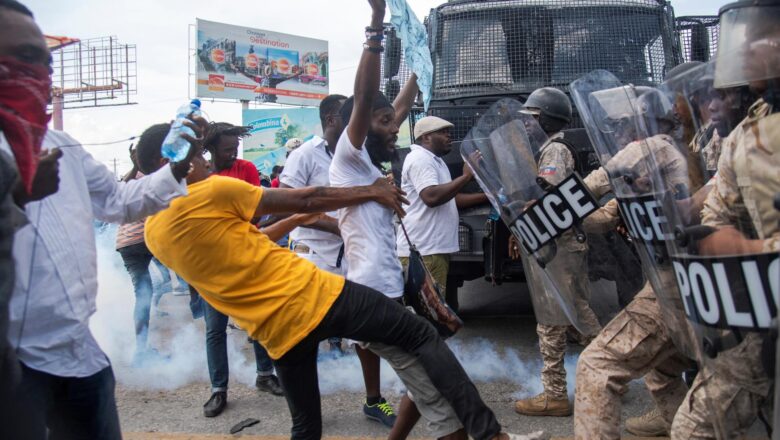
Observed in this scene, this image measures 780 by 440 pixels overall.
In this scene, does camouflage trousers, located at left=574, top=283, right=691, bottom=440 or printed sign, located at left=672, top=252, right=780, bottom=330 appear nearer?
printed sign, located at left=672, top=252, right=780, bottom=330

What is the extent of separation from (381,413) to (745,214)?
2.67 meters

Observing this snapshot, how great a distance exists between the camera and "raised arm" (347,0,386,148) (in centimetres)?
286

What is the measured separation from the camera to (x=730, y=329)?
1.49 meters

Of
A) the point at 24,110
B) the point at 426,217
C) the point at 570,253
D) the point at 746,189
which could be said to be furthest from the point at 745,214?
the point at 426,217

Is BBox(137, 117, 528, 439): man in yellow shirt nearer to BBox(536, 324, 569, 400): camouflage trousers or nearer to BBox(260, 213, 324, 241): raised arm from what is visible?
BBox(260, 213, 324, 241): raised arm

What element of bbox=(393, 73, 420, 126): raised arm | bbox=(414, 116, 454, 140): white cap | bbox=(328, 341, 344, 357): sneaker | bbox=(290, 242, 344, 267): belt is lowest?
bbox=(328, 341, 344, 357): sneaker

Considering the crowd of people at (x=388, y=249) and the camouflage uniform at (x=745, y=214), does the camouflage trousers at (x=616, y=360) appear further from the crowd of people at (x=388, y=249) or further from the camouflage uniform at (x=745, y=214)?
the camouflage uniform at (x=745, y=214)

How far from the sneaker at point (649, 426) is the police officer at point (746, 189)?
5.90 ft

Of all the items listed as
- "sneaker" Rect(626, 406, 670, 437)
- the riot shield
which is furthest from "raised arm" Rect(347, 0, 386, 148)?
"sneaker" Rect(626, 406, 670, 437)

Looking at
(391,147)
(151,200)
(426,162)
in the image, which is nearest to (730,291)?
(151,200)

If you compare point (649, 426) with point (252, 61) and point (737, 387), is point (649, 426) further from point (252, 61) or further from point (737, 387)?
point (252, 61)

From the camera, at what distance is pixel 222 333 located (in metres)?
4.23

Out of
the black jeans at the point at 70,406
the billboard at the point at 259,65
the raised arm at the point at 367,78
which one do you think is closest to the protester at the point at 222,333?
the raised arm at the point at 367,78

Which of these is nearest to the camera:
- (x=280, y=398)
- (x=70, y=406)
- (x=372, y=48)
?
(x=70, y=406)
